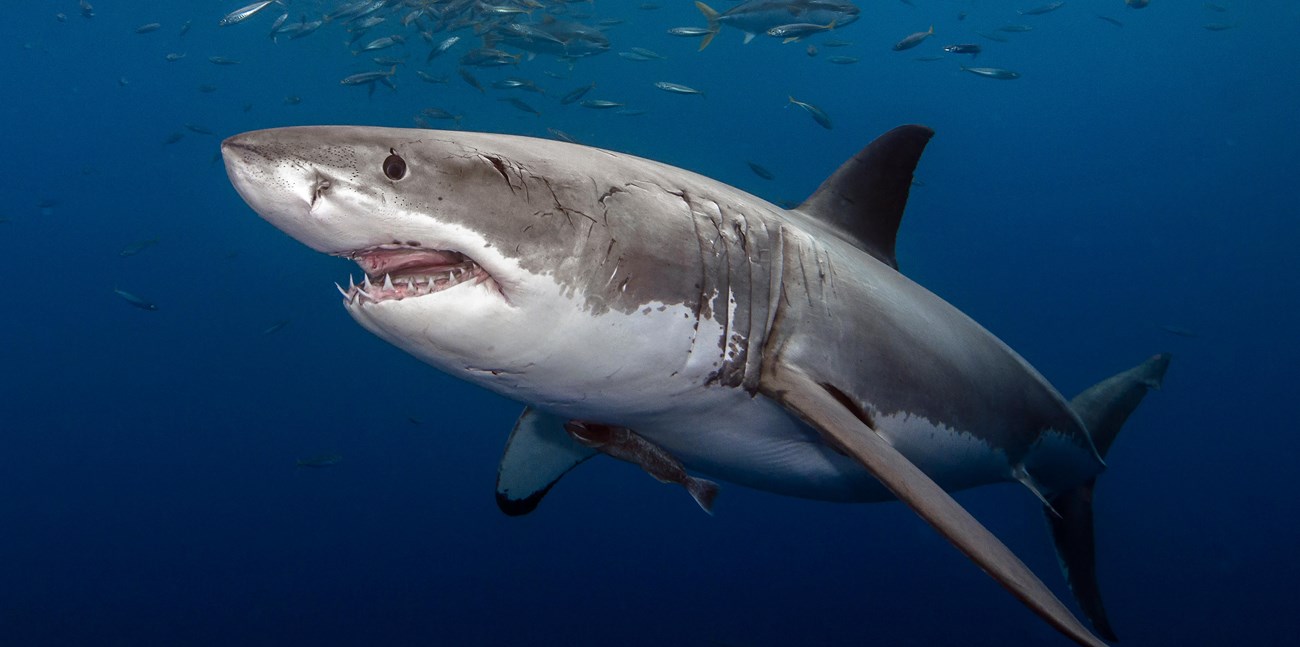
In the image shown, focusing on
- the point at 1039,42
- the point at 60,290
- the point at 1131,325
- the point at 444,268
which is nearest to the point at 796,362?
the point at 444,268

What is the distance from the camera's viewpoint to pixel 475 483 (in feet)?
65.4

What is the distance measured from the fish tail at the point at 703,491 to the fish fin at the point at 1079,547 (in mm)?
3225

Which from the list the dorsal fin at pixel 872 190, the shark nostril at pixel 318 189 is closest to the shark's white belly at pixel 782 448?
the dorsal fin at pixel 872 190

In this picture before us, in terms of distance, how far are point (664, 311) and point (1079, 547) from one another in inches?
169

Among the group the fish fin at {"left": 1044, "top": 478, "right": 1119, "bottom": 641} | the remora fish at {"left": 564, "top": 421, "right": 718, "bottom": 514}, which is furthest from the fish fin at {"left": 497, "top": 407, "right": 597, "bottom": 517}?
the fish fin at {"left": 1044, "top": 478, "right": 1119, "bottom": 641}

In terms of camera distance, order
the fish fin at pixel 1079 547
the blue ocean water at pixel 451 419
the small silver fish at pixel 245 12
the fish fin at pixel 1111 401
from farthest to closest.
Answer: the blue ocean water at pixel 451 419 → the small silver fish at pixel 245 12 → the fish fin at pixel 1079 547 → the fish fin at pixel 1111 401

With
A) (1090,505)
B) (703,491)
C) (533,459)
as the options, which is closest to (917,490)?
(703,491)

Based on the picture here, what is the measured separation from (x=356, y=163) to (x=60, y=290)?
197 ft

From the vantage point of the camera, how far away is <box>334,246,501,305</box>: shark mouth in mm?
1534

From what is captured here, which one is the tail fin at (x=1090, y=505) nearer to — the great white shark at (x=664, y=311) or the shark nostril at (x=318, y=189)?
the great white shark at (x=664, y=311)

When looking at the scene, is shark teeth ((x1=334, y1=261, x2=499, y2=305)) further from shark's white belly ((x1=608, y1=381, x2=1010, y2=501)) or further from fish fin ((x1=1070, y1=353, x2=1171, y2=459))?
fish fin ((x1=1070, y1=353, x2=1171, y2=459))

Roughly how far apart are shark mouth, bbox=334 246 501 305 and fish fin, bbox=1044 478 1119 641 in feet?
14.8

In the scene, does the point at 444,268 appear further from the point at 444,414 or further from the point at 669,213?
the point at 444,414

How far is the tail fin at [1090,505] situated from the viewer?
444 centimetres
